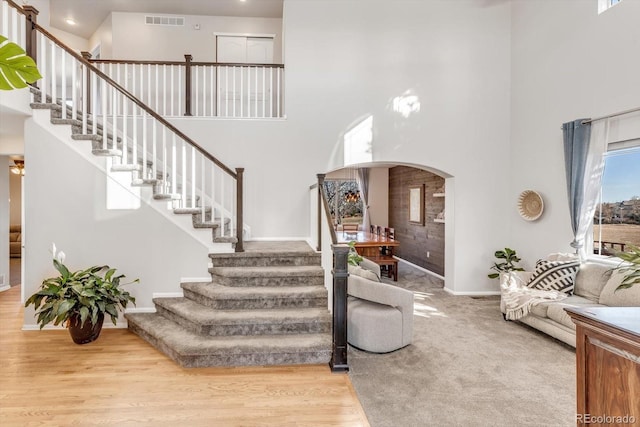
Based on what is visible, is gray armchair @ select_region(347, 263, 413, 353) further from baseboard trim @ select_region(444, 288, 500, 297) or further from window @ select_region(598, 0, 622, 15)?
window @ select_region(598, 0, 622, 15)

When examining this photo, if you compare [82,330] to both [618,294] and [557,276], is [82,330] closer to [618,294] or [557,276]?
[557,276]

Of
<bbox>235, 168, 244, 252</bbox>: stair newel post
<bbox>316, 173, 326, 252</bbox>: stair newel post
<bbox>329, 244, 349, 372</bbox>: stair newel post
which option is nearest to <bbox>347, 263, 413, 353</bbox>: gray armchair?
<bbox>329, 244, 349, 372</bbox>: stair newel post

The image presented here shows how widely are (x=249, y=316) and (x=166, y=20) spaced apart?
20.8ft

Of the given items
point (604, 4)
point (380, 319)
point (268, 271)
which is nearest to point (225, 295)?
point (268, 271)

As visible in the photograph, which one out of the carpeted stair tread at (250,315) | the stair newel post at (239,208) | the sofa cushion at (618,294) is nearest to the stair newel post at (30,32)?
the stair newel post at (239,208)

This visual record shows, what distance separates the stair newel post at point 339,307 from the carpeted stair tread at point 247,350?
0.16 meters

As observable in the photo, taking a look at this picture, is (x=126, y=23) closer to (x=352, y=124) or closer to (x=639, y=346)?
(x=352, y=124)

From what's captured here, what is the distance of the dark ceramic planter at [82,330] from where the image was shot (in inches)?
142

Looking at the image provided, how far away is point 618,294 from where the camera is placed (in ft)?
12.2

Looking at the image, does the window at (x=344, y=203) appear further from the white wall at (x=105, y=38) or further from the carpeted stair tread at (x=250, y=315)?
the carpeted stair tread at (x=250, y=315)

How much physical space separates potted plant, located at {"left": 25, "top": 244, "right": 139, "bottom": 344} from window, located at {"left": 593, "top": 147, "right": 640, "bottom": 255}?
5.83m

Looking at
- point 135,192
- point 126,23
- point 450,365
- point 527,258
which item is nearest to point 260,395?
point 450,365

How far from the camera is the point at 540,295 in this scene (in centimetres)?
412

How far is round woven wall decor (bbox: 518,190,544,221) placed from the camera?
5.28 m
